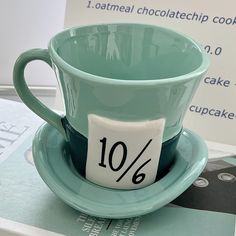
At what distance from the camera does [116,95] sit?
29 cm

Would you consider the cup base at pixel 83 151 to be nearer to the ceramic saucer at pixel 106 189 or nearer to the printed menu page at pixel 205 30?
the ceramic saucer at pixel 106 189

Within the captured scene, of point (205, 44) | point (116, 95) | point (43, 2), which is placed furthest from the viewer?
point (43, 2)

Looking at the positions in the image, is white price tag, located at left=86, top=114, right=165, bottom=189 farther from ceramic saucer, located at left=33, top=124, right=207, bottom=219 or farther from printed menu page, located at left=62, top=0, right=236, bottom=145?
printed menu page, located at left=62, top=0, right=236, bottom=145

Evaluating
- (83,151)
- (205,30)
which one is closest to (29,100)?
(83,151)

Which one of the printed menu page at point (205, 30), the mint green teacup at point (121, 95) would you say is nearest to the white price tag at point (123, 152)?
the mint green teacup at point (121, 95)

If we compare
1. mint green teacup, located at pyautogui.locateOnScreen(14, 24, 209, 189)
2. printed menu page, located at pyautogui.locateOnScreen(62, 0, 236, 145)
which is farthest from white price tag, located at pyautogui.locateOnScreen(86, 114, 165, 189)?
printed menu page, located at pyautogui.locateOnScreen(62, 0, 236, 145)

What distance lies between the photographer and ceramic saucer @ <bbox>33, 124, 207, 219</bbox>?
0.31 m

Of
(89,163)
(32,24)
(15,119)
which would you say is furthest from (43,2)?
(89,163)

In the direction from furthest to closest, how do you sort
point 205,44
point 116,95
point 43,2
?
point 43,2 < point 205,44 < point 116,95

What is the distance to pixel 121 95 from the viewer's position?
0.29m

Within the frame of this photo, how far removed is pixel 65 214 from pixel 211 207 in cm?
10

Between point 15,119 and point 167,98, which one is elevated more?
point 167,98

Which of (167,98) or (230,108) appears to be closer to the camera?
(167,98)

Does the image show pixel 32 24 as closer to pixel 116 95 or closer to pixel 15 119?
pixel 15 119
